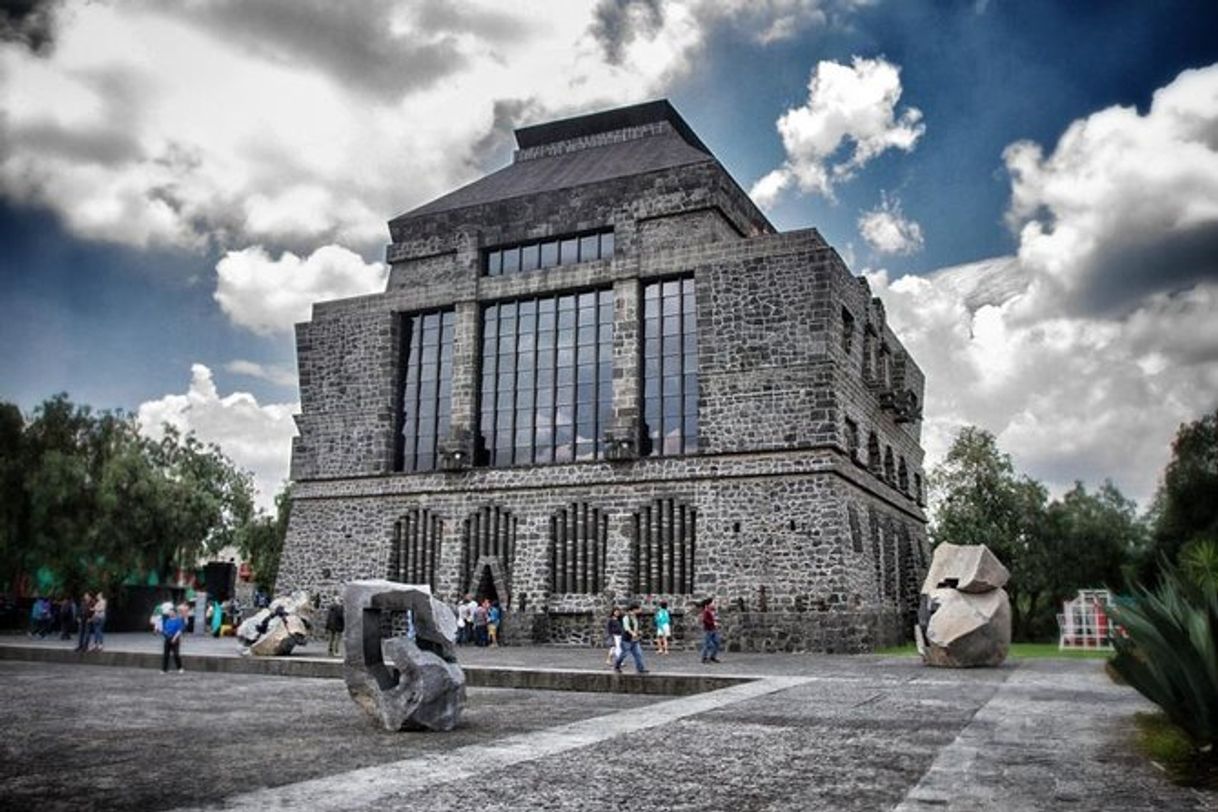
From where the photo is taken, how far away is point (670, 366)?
29.5 m

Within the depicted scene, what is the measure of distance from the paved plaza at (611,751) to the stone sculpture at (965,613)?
12.0 ft

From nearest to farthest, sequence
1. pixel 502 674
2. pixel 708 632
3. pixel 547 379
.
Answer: pixel 502 674 → pixel 708 632 → pixel 547 379

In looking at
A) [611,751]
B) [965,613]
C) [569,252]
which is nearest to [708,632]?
[965,613]

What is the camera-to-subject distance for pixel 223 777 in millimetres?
7234

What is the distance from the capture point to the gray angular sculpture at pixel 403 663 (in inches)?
407

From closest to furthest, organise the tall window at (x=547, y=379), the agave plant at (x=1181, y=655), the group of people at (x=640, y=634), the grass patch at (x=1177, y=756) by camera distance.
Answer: the grass patch at (x=1177, y=756) → the agave plant at (x=1181, y=655) → the group of people at (x=640, y=634) → the tall window at (x=547, y=379)

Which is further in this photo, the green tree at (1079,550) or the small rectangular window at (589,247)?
the green tree at (1079,550)

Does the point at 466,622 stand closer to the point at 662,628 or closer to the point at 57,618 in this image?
the point at 662,628

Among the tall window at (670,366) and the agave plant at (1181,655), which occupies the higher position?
the tall window at (670,366)

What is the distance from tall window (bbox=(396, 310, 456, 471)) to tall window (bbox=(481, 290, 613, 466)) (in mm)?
1700

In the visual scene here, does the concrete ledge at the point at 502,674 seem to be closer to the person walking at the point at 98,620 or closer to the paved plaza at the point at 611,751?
the paved plaza at the point at 611,751

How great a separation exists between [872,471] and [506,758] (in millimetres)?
25344

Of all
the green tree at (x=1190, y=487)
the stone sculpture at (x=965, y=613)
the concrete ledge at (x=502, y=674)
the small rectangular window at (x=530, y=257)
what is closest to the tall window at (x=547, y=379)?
the small rectangular window at (x=530, y=257)

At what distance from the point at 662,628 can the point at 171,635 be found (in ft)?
37.7
